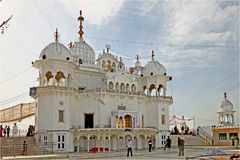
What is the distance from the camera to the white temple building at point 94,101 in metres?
35.8

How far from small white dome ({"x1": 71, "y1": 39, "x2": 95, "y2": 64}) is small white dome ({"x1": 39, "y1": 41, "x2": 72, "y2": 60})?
6.34 meters

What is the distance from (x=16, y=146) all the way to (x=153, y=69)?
792 inches

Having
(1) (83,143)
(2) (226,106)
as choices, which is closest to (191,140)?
(2) (226,106)

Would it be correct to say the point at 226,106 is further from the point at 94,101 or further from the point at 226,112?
the point at 94,101

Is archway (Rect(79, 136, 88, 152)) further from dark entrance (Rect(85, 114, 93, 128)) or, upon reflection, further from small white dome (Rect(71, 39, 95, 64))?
small white dome (Rect(71, 39, 95, 64))

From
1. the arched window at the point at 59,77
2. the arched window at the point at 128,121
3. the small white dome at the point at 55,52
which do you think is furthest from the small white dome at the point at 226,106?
the small white dome at the point at 55,52

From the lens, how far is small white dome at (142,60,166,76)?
150 feet

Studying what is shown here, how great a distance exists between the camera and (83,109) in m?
39.2

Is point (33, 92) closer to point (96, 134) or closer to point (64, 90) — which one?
point (64, 90)

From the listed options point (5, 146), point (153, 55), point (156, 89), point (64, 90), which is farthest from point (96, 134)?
point (153, 55)

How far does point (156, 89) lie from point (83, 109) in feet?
35.0

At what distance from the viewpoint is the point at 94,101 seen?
39.1 metres

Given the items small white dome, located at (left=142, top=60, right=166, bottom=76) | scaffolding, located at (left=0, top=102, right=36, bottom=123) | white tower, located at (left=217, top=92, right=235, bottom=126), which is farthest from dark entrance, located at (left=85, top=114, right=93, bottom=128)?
white tower, located at (left=217, top=92, right=235, bottom=126)

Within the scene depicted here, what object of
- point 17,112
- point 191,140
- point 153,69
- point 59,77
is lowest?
point 191,140
